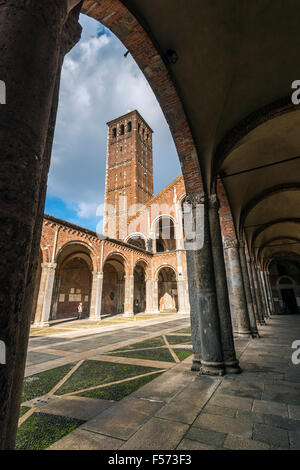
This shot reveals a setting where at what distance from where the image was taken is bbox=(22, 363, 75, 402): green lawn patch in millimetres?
3125

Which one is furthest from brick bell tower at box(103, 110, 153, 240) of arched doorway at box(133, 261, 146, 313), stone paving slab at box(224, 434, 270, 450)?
stone paving slab at box(224, 434, 270, 450)

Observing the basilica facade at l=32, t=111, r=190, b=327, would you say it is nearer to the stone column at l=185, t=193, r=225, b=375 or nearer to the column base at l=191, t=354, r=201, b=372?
the stone column at l=185, t=193, r=225, b=375

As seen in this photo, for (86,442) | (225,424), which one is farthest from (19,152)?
(225,424)

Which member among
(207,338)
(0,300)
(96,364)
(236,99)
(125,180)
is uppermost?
(125,180)

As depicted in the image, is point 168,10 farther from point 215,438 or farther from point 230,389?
point 230,389

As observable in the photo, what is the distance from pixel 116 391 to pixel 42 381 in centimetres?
141

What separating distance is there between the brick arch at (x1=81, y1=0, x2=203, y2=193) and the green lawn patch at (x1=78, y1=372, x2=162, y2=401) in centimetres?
359

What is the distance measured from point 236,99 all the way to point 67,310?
62.3 feet

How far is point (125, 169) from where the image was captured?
35.3 meters

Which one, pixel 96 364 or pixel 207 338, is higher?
pixel 207 338

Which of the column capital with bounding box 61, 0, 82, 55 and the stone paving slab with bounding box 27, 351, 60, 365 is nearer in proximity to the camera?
the column capital with bounding box 61, 0, 82, 55

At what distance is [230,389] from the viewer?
3062 mm
